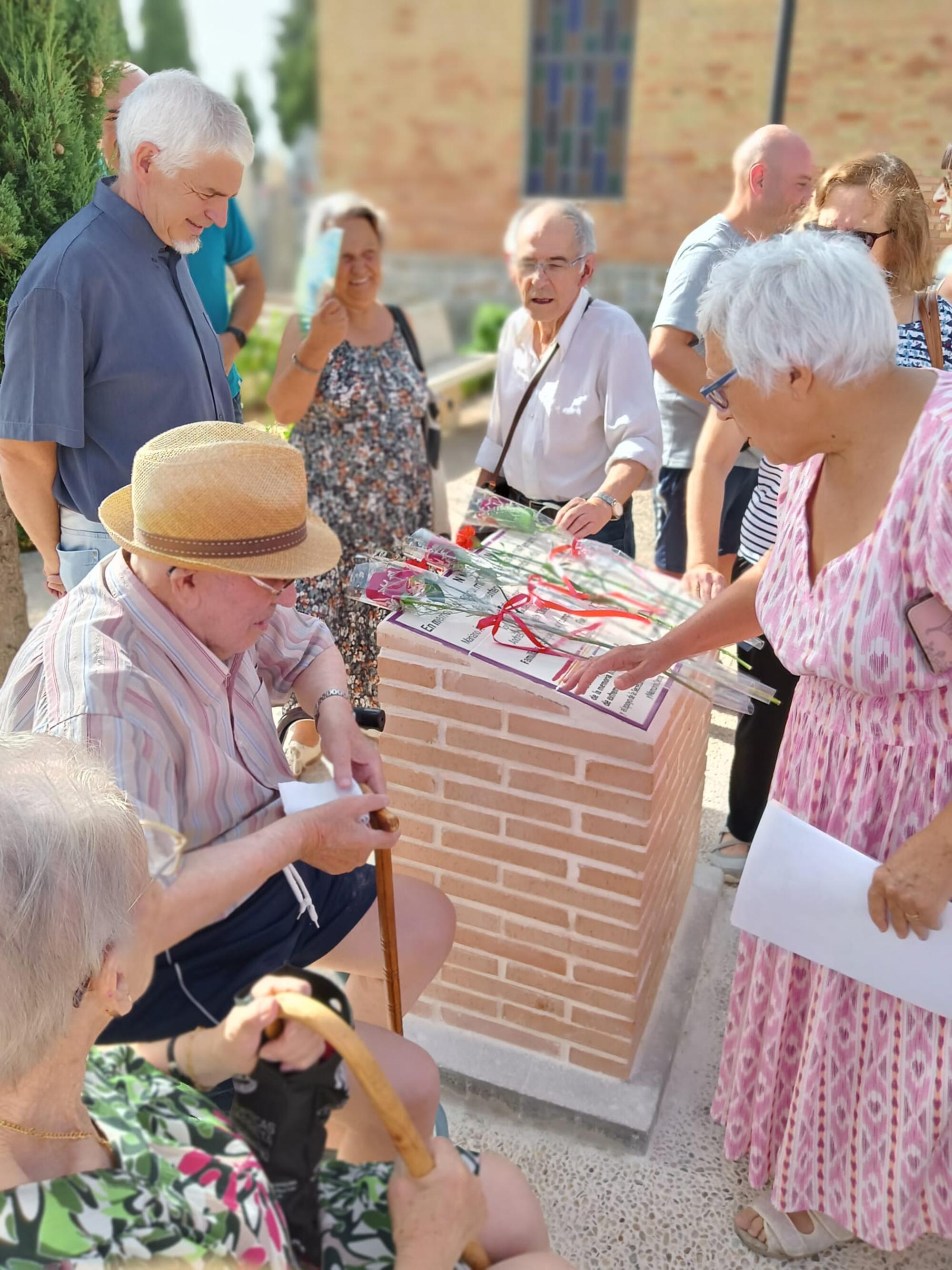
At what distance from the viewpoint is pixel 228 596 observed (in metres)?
1.78

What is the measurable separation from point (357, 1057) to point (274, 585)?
892mm

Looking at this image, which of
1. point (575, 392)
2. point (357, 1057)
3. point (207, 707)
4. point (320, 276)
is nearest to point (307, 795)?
point (207, 707)

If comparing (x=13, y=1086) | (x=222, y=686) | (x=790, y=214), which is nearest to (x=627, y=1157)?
(x=222, y=686)

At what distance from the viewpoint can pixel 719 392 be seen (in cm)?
183

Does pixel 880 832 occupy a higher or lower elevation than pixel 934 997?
higher

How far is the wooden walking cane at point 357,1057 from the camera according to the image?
1.12 m

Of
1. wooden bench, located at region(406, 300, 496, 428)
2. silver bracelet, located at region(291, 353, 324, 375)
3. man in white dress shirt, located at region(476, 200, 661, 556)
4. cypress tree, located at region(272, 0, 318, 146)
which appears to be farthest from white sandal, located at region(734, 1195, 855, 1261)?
cypress tree, located at region(272, 0, 318, 146)

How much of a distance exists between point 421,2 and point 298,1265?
18.6 m

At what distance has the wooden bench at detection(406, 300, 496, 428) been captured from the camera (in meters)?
8.84

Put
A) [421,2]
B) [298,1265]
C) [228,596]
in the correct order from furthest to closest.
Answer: [421,2]
[228,596]
[298,1265]

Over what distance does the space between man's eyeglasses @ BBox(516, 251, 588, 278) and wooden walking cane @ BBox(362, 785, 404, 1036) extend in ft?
5.87

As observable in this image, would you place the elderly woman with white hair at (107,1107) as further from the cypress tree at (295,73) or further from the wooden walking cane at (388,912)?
the cypress tree at (295,73)

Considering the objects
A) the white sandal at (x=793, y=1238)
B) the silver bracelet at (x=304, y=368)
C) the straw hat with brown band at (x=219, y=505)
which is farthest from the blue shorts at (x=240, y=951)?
the silver bracelet at (x=304, y=368)

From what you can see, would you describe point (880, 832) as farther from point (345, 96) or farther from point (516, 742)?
point (345, 96)
